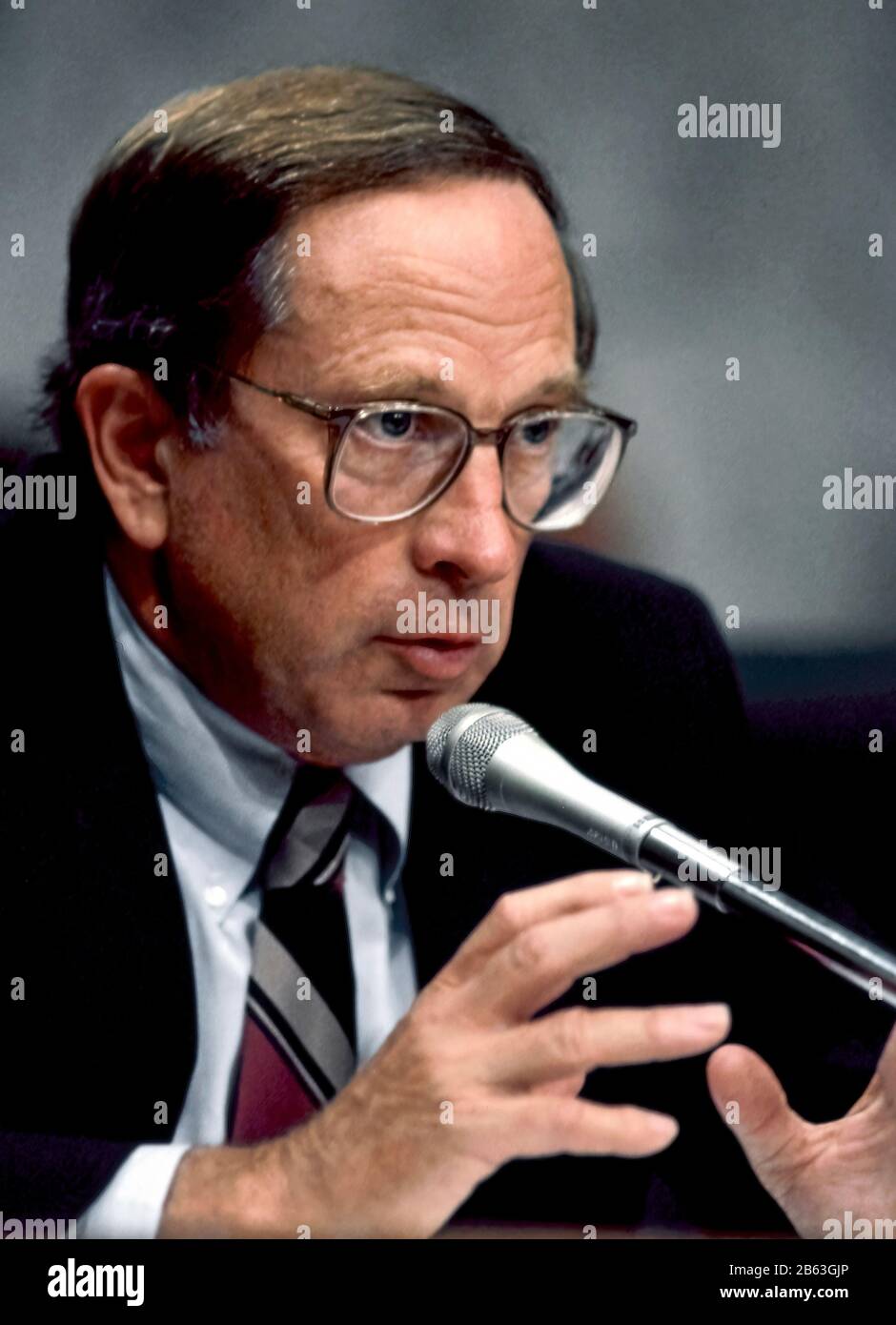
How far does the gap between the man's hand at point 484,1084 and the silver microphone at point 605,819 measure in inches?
1.3

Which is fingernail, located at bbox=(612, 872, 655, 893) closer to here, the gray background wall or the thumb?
the thumb

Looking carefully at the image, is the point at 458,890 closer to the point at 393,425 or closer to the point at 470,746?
the point at 470,746

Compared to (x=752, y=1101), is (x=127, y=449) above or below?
above

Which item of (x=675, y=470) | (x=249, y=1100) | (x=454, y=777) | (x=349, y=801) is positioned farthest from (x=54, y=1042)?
(x=675, y=470)

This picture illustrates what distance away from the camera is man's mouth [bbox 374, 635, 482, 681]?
1.63 meters

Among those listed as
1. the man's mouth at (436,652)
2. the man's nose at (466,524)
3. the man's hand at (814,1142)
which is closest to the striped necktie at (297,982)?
the man's mouth at (436,652)

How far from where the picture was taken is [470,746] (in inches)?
56.6

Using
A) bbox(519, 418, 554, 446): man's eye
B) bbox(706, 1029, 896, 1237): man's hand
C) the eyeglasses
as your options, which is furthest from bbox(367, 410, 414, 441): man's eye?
bbox(706, 1029, 896, 1237): man's hand

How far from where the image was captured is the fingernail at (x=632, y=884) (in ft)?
4.28

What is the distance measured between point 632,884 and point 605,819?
2.2 inches

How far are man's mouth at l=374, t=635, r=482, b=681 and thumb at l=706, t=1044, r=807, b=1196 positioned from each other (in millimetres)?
454

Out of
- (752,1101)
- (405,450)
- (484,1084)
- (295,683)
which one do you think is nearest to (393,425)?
(405,450)

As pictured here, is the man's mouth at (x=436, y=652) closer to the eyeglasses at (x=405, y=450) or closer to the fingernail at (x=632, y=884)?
the eyeglasses at (x=405, y=450)

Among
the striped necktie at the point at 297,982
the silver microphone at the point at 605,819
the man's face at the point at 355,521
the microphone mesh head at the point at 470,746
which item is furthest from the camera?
the striped necktie at the point at 297,982
